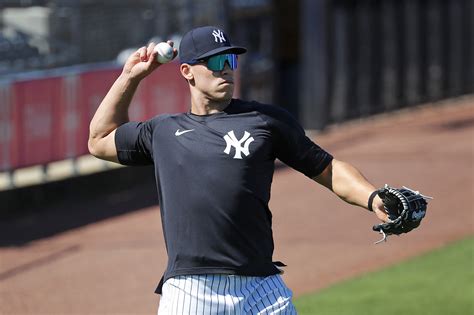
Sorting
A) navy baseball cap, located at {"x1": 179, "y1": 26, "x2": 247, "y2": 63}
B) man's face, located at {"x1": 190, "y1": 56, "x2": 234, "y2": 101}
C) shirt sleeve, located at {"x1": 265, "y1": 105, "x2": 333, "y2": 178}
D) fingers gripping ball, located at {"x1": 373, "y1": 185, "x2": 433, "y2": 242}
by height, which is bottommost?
fingers gripping ball, located at {"x1": 373, "y1": 185, "x2": 433, "y2": 242}

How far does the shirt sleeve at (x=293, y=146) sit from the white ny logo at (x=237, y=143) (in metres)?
0.13

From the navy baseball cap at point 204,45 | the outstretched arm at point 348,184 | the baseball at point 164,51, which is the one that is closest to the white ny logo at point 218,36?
the navy baseball cap at point 204,45

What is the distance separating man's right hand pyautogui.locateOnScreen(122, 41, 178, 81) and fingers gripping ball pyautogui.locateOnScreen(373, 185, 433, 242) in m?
1.21

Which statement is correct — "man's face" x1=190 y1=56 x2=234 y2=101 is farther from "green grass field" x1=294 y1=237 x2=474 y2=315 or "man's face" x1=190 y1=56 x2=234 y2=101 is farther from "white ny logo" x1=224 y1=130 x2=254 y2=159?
"green grass field" x1=294 y1=237 x2=474 y2=315

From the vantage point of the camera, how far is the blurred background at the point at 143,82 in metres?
13.8

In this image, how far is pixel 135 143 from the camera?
17.1ft

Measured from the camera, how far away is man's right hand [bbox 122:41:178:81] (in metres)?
5.22

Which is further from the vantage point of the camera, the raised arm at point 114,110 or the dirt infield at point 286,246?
the dirt infield at point 286,246

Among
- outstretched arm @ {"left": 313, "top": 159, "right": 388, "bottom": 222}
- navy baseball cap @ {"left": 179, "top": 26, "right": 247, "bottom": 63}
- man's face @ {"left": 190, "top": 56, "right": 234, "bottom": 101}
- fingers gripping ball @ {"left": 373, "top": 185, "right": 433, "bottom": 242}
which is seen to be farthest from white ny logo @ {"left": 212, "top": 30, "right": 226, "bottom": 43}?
fingers gripping ball @ {"left": 373, "top": 185, "right": 433, "bottom": 242}

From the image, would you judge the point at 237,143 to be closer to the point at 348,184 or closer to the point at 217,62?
the point at 217,62

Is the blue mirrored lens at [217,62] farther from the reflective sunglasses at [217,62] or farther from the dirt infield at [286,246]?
the dirt infield at [286,246]

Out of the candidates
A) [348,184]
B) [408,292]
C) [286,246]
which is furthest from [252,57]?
[348,184]

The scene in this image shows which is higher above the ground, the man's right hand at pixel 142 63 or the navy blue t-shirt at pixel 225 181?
the man's right hand at pixel 142 63

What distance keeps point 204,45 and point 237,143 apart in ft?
1.51
